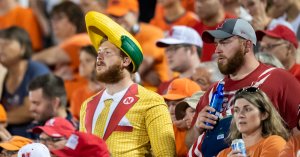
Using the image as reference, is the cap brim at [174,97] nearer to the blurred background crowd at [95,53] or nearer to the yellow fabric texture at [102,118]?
the blurred background crowd at [95,53]

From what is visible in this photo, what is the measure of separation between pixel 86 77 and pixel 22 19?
2477mm

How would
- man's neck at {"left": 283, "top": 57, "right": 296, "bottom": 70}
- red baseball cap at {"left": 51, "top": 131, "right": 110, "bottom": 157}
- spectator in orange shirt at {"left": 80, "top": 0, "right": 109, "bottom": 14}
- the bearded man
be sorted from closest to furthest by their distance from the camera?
1. red baseball cap at {"left": 51, "top": 131, "right": 110, "bottom": 157}
2. the bearded man
3. man's neck at {"left": 283, "top": 57, "right": 296, "bottom": 70}
4. spectator in orange shirt at {"left": 80, "top": 0, "right": 109, "bottom": 14}

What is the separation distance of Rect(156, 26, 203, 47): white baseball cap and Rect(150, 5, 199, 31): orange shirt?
3.74ft

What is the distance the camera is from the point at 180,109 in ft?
28.9

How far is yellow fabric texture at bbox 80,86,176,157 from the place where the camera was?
802 cm

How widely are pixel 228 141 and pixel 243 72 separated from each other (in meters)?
0.62

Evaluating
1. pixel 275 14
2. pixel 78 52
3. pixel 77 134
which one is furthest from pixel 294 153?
pixel 78 52

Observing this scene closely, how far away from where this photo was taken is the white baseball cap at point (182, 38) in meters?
10.7

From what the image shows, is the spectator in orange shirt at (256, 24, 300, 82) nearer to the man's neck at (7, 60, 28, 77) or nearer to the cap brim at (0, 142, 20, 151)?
the cap brim at (0, 142, 20, 151)

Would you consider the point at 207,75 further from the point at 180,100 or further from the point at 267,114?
the point at 267,114

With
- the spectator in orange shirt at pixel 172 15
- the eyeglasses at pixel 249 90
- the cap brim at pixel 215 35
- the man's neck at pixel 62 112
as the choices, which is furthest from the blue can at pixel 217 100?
the spectator in orange shirt at pixel 172 15

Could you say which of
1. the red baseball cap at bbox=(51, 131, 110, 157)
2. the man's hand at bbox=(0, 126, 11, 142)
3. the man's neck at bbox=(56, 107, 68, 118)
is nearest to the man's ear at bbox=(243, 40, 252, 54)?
the red baseball cap at bbox=(51, 131, 110, 157)

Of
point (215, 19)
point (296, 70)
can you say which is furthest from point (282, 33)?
point (215, 19)

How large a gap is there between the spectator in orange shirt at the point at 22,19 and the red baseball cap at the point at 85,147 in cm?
654
